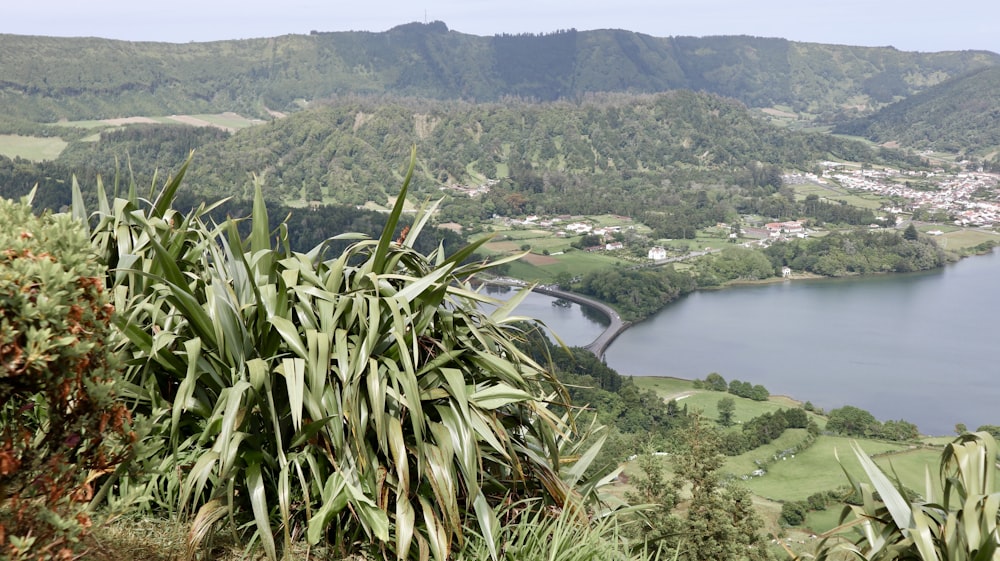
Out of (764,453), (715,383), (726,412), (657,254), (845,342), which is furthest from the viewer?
(657,254)

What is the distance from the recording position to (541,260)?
58156 mm

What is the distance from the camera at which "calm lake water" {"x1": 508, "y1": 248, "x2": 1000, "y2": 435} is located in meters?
34.2

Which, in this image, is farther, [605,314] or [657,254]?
[657,254]

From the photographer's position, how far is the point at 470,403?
2.10 metres

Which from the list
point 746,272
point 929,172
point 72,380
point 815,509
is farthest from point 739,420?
point 929,172

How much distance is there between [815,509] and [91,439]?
23.9 metres

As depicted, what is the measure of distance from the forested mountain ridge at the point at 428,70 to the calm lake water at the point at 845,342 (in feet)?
318

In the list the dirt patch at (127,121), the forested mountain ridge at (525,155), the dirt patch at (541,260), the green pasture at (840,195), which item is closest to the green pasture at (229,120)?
the dirt patch at (127,121)

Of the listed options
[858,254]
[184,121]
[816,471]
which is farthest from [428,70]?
[816,471]

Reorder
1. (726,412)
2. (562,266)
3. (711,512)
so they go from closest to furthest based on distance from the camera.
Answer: (711,512) → (726,412) → (562,266)

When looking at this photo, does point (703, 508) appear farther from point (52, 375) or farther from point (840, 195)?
point (840, 195)

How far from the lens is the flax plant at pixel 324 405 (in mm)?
1884

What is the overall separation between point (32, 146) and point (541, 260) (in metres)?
59.6

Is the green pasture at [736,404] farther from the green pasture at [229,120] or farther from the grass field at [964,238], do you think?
the green pasture at [229,120]
